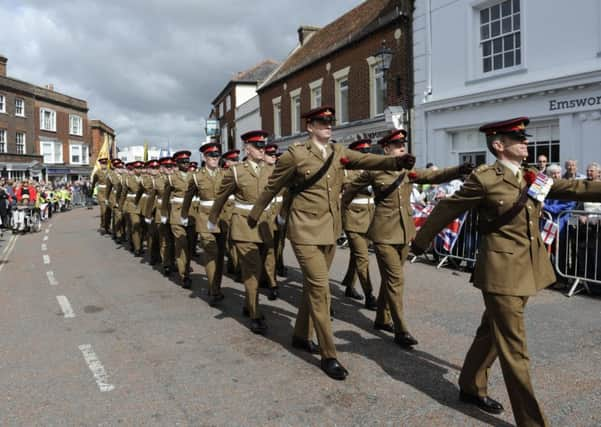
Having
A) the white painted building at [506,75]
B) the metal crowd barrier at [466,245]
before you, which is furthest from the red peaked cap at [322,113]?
the white painted building at [506,75]

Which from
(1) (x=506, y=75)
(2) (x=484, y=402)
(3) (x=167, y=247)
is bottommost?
(2) (x=484, y=402)

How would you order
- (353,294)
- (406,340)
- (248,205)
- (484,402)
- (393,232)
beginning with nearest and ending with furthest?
(484,402) → (406,340) → (393,232) → (248,205) → (353,294)

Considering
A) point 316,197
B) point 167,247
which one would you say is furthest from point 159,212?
point 316,197

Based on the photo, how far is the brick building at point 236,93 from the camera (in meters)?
40.4

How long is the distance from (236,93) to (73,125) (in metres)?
17.7

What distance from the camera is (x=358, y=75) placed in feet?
65.8

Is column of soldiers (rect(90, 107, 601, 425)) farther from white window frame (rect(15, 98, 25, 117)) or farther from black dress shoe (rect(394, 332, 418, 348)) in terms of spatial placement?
white window frame (rect(15, 98, 25, 117))

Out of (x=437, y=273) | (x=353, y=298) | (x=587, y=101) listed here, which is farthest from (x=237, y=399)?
(x=587, y=101)

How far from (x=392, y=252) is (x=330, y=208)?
97 cm

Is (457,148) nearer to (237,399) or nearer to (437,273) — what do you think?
(437,273)

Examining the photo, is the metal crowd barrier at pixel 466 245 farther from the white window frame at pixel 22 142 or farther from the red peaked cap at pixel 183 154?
the white window frame at pixel 22 142

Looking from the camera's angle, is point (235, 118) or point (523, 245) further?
point (235, 118)

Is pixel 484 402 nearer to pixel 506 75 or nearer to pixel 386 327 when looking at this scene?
pixel 386 327

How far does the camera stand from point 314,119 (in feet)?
15.9
